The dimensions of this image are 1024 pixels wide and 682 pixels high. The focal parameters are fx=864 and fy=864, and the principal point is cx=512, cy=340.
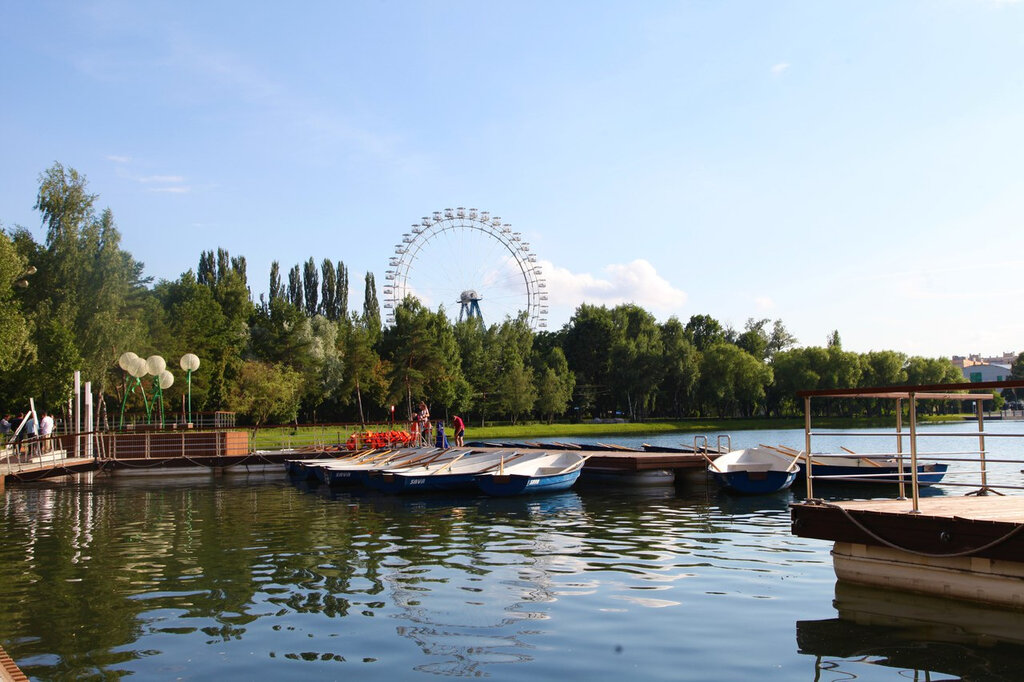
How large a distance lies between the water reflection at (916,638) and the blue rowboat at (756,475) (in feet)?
43.7

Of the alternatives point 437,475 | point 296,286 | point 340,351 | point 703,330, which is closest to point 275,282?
point 296,286

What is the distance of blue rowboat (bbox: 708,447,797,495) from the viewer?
22.9 metres

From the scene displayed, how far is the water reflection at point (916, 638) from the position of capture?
7.45 m

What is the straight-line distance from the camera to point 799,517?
10391 mm

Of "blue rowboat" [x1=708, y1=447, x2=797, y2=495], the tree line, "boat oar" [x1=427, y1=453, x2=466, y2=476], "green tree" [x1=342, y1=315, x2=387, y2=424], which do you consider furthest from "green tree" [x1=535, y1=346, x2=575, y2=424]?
"blue rowboat" [x1=708, y1=447, x2=797, y2=495]

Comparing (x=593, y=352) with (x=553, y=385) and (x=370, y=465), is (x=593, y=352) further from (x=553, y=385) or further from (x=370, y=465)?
(x=370, y=465)

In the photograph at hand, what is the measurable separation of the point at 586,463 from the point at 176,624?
19695mm

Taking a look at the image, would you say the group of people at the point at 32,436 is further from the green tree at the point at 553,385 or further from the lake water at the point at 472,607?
the green tree at the point at 553,385

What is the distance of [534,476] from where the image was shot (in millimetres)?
24188

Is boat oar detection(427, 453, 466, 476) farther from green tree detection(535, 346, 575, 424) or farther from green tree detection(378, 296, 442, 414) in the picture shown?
green tree detection(535, 346, 575, 424)

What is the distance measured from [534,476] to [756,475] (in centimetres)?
599

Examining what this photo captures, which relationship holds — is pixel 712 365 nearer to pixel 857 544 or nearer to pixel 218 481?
pixel 218 481

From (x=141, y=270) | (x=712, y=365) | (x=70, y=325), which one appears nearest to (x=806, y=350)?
(x=712, y=365)

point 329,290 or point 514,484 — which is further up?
point 329,290
